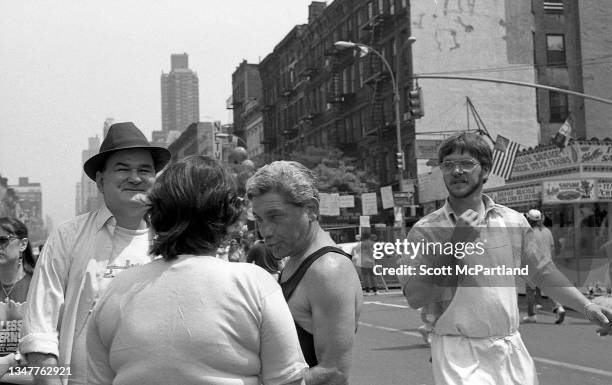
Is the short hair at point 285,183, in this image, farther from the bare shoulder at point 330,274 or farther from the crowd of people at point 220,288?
the bare shoulder at point 330,274

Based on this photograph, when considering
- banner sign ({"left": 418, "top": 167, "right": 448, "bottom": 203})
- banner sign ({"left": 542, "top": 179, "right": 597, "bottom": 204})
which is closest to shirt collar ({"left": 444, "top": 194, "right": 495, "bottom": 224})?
banner sign ({"left": 542, "top": 179, "right": 597, "bottom": 204})

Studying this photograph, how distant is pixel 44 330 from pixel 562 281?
2.61 meters

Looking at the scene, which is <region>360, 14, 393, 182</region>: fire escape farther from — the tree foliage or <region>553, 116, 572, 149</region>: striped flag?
<region>553, 116, 572, 149</region>: striped flag

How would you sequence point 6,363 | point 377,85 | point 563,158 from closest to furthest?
point 6,363 < point 563,158 < point 377,85

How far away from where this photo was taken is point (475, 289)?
4.01m

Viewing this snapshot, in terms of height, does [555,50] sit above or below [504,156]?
above

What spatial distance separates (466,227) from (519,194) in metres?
22.4

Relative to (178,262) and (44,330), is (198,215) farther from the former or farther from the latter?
(44,330)

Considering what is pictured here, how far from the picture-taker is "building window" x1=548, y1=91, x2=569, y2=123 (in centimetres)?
4277

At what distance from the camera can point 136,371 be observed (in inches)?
90.3

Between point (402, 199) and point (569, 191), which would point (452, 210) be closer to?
point (569, 191)

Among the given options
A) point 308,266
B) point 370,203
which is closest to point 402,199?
point 370,203

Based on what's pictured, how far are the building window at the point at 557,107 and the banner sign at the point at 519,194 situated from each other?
58.8 ft

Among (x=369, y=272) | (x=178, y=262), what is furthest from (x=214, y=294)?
(x=369, y=272)
